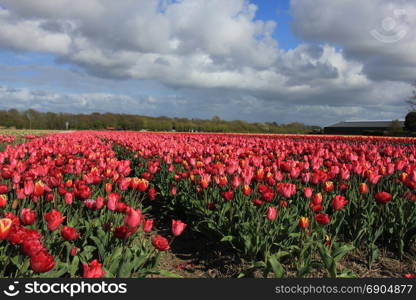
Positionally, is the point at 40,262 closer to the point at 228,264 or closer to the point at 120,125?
the point at 228,264

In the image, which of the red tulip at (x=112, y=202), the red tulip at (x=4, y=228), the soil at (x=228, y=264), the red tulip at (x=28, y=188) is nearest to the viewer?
the red tulip at (x=4, y=228)

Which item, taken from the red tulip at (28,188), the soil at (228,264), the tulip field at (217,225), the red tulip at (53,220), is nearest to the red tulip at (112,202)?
the tulip field at (217,225)

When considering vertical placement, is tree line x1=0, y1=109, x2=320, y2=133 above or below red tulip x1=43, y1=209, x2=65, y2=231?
above

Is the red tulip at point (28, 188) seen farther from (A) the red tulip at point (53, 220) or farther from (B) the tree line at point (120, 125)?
(B) the tree line at point (120, 125)

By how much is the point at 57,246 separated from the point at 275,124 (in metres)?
76.7

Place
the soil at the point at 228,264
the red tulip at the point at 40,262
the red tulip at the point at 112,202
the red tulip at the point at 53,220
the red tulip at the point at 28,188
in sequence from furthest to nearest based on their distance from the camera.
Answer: the soil at the point at 228,264
the red tulip at the point at 28,188
the red tulip at the point at 112,202
the red tulip at the point at 53,220
the red tulip at the point at 40,262

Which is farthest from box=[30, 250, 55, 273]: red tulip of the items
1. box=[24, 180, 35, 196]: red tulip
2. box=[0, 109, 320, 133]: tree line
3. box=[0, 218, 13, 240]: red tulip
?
box=[0, 109, 320, 133]: tree line

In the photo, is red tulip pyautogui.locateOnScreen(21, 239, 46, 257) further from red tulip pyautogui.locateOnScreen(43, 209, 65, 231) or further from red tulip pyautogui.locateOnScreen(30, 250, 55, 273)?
red tulip pyautogui.locateOnScreen(43, 209, 65, 231)

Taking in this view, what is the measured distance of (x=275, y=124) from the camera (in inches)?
3071

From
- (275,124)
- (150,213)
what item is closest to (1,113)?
(275,124)

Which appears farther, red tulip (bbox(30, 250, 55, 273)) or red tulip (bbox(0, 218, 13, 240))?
red tulip (bbox(0, 218, 13, 240))

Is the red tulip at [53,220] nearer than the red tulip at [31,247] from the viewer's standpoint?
No

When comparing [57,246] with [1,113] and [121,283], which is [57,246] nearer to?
[121,283]

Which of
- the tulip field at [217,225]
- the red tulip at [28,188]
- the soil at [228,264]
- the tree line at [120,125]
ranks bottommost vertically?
the soil at [228,264]
